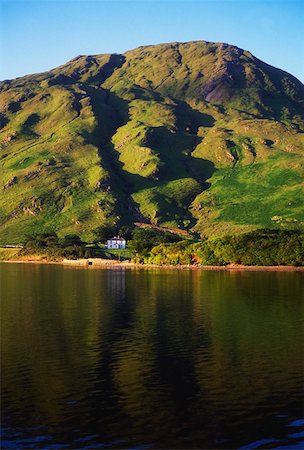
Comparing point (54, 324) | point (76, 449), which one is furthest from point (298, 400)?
point (54, 324)

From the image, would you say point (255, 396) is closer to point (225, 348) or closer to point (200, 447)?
point (200, 447)

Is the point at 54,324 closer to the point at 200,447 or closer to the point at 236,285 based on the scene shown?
the point at 200,447

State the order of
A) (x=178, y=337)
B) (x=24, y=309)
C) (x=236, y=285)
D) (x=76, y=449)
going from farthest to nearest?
(x=236, y=285) < (x=24, y=309) < (x=178, y=337) < (x=76, y=449)

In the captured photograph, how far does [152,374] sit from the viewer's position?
53.2 metres

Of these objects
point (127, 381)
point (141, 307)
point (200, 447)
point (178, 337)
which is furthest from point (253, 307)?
point (200, 447)

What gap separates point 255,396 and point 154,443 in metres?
12.6

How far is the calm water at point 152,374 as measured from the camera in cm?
3891

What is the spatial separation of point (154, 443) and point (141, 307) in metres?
62.4

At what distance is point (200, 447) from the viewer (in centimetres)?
3653

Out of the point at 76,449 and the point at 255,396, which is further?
the point at 255,396

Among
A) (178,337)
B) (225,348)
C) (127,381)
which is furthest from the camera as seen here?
(178,337)

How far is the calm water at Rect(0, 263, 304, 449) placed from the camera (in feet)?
128

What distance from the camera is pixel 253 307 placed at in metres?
98.4

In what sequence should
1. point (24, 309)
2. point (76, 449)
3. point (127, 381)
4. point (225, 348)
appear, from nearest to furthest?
point (76, 449), point (127, 381), point (225, 348), point (24, 309)
